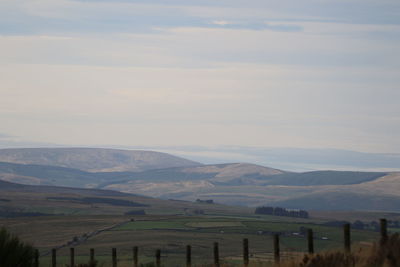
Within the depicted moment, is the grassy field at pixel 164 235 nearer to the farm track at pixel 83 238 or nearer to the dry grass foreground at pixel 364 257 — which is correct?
the farm track at pixel 83 238

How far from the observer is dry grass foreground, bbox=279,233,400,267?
16.5m

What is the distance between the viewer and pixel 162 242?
398 feet

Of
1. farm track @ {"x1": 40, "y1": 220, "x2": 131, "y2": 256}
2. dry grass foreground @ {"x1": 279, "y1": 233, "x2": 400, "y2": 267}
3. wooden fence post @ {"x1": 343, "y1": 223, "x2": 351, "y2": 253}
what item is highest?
wooden fence post @ {"x1": 343, "y1": 223, "x2": 351, "y2": 253}

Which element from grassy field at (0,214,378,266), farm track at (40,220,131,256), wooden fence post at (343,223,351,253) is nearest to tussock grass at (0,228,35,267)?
wooden fence post at (343,223,351,253)

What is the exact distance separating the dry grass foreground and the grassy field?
76727mm

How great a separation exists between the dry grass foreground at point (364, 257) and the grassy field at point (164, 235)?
7673 centimetres

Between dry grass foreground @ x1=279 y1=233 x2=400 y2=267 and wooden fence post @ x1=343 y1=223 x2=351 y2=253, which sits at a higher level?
wooden fence post @ x1=343 y1=223 x2=351 y2=253

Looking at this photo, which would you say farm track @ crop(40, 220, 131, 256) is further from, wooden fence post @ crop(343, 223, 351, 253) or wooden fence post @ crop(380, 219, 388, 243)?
wooden fence post @ crop(380, 219, 388, 243)

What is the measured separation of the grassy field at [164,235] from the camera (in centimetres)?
10856

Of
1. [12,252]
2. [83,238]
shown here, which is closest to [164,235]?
[83,238]

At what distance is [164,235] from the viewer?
132m

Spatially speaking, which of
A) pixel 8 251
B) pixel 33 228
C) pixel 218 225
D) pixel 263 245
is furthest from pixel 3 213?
pixel 8 251

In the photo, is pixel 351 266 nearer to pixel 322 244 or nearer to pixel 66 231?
pixel 322 244

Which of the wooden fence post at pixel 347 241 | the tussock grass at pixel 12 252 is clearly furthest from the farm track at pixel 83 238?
the wooden fence post at pixel 347 241
